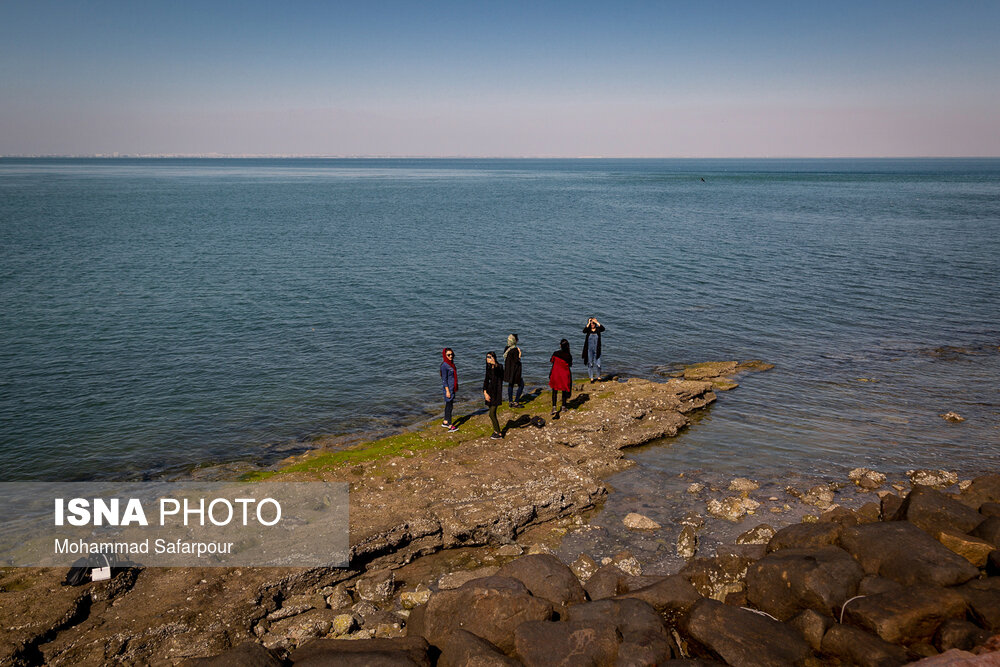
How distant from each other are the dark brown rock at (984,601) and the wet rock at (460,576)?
27.1 feet

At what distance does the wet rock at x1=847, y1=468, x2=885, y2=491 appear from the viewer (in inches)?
637

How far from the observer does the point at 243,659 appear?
9180 mm

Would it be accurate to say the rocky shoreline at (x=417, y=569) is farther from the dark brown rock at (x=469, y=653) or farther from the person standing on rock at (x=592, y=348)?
the person standing on rock at (x=592, y=348)

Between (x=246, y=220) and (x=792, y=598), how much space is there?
85.2 meters

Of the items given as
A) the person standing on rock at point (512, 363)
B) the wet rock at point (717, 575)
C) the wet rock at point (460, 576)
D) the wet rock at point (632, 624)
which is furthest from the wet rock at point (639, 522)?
the person standing on rock at point (512, 363)

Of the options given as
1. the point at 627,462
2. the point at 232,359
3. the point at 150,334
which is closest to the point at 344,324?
the point at 232,359

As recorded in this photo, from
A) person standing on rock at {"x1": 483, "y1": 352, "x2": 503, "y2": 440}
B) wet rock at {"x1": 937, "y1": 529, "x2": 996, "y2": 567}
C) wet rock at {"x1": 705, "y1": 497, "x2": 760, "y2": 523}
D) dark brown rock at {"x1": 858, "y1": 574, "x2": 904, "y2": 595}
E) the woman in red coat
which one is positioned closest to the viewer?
dark brown rock at {"x1": 858, "y1": 574, "x2": 904, "y2": 595}

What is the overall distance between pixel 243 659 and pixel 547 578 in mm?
5347

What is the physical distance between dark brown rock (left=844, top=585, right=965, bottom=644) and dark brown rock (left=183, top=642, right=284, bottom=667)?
9.43 metres

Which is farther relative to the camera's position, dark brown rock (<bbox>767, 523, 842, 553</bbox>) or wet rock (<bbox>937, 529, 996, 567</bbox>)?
dark brown rock (<bbox>767, 523, 842, 553</bbox>)

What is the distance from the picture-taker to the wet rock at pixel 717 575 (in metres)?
11.6

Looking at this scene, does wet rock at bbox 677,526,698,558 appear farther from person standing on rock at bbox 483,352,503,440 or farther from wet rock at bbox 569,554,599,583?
person standing on rock at bbox 483,352,503,440

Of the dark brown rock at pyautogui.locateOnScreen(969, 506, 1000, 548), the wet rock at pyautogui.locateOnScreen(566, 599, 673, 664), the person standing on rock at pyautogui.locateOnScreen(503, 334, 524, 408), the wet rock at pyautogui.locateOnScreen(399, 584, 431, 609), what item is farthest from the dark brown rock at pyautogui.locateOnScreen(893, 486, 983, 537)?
the person standing on rock at pyautogui.locateOnScreen(503, 334, 524, 408)


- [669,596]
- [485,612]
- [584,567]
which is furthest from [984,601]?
[485,612]
